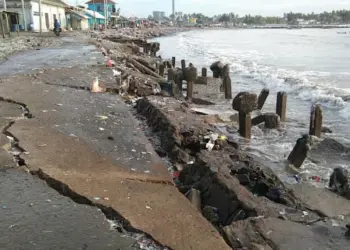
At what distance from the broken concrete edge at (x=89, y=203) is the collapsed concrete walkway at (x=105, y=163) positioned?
0.01 metres

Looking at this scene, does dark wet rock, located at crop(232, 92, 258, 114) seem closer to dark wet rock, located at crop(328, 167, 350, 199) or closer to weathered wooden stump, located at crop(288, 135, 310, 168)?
weathered wooden stump, located at crop(288, 135, 310, 168)

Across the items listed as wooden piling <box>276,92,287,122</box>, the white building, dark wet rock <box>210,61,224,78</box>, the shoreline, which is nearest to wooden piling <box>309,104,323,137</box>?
wooden piling <box>276,92,287,122</box>

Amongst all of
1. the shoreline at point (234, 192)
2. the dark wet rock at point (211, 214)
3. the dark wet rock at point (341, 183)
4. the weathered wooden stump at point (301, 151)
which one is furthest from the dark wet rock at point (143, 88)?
the dark wet rock at point (211, 214)

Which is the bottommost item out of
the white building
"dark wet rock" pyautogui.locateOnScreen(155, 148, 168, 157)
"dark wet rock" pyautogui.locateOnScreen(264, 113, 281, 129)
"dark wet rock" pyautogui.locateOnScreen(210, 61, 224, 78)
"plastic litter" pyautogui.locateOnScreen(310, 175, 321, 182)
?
"plastic litter" pyautogui.locateOnScreen(310, 175, 321, 182)

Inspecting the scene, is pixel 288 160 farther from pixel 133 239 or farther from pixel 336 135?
pixel 133 239

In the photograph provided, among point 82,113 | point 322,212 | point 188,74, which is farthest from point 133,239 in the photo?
point 188,74

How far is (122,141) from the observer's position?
5.46 meters

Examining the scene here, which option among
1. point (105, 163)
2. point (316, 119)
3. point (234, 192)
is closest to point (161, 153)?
point (105, 163)

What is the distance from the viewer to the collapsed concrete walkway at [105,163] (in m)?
3.16

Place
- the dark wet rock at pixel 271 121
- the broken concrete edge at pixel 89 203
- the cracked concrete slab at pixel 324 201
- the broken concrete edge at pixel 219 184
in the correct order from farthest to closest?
the dark wet rock at pixel 271 121, the cracked concrete slab at pixel 324 201, the broken concrete edge at pixel 219 184, the broken concrete edge at pixel 89 203

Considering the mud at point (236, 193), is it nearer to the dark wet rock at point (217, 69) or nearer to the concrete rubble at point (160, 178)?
the concrete rubble at point (160, 178)

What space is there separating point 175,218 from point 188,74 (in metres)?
9.12

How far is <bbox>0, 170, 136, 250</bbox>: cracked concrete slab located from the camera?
9.15 ft

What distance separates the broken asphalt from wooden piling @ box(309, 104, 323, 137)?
396 centimetres
